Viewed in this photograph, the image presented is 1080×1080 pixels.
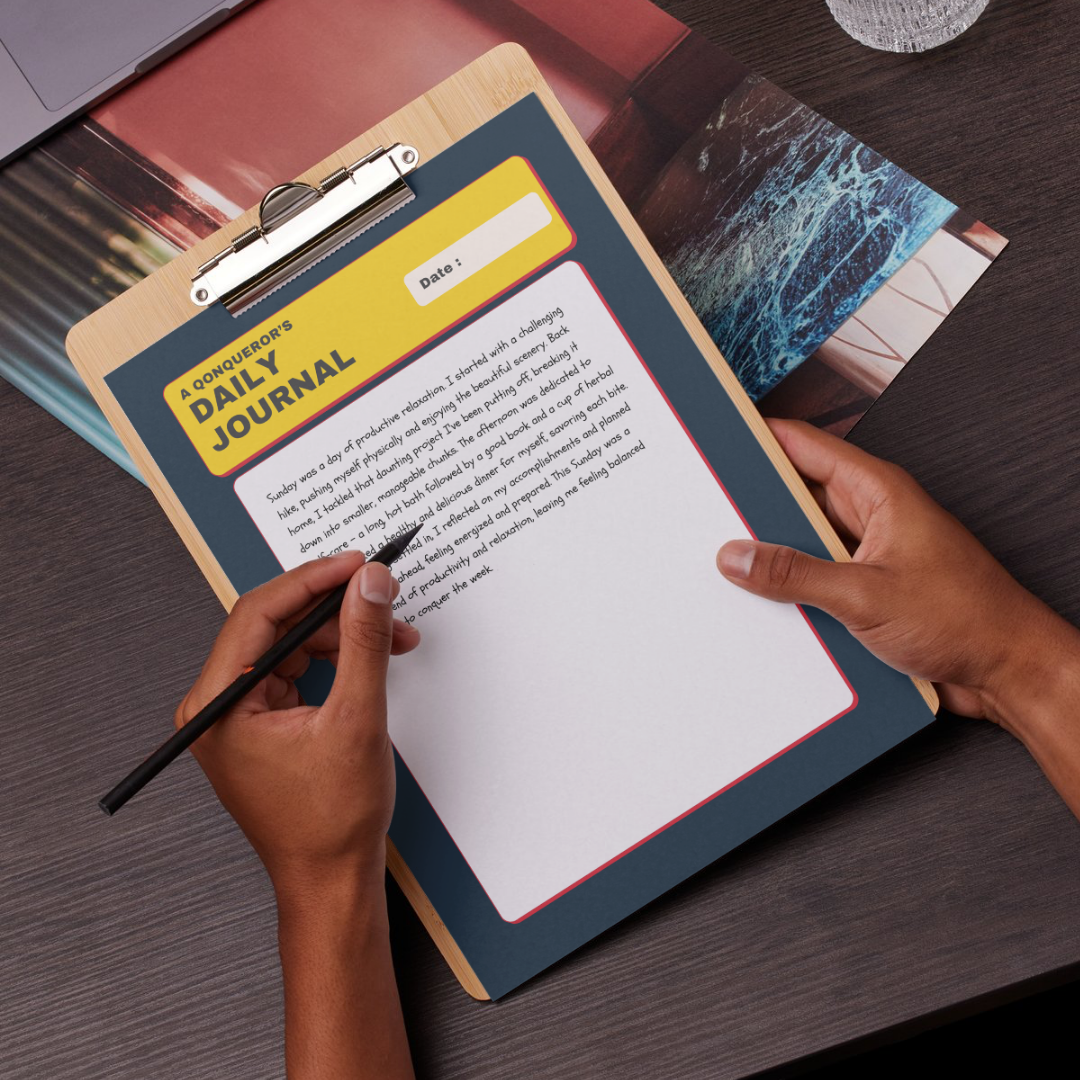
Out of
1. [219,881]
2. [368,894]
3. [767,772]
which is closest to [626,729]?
[767,772]

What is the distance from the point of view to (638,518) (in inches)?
25.0

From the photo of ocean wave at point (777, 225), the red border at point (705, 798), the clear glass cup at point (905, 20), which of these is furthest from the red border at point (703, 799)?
the clear glass cup at point (905, 20)

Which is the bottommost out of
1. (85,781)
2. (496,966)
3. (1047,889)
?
(1047,889)

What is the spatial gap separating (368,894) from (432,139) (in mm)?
491

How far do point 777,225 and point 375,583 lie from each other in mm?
401

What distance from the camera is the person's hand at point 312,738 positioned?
1.95 ft

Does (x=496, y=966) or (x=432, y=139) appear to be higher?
(x=432, y=139)

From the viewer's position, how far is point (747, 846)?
669 mm

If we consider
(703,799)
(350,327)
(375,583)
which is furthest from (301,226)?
(703,799)

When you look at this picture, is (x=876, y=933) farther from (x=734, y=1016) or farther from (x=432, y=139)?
(x=432, y=139)

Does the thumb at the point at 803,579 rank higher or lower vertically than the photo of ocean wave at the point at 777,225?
lower

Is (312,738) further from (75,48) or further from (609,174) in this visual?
(75,48)

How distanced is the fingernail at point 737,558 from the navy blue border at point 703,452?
22 millimetres

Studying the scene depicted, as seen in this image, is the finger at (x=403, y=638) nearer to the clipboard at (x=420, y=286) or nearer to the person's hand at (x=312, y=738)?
the person's hand at (x=312, y=738)
